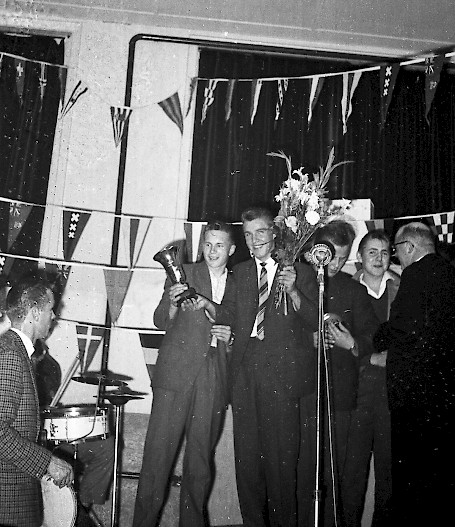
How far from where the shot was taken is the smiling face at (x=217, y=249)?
157 inches

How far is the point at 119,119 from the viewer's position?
4.43 meters

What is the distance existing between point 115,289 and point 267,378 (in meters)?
1.35

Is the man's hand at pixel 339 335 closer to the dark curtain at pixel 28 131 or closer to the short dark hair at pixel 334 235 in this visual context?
the short dark hair at pixel 334 235

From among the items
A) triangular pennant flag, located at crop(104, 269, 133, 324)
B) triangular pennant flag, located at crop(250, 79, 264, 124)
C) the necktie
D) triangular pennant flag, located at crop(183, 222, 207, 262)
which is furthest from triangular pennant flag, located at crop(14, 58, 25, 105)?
the necktie

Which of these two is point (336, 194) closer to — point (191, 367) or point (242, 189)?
point (242, 189)

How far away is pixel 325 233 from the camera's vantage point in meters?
3.99

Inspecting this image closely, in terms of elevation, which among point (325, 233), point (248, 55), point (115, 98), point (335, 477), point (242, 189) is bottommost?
point (335, 477)

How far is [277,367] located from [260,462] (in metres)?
0.55

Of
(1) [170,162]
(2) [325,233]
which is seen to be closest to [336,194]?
(2) [325,233]

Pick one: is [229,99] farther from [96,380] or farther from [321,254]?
[96,380]

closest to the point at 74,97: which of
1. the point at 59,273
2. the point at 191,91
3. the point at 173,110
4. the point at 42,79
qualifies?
the point at 42,79

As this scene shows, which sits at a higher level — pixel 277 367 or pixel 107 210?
pixel 107 210

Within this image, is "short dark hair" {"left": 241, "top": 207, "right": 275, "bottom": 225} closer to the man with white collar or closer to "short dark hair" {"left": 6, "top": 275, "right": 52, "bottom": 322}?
the man with white collar

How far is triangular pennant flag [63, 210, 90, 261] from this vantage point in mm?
4258
